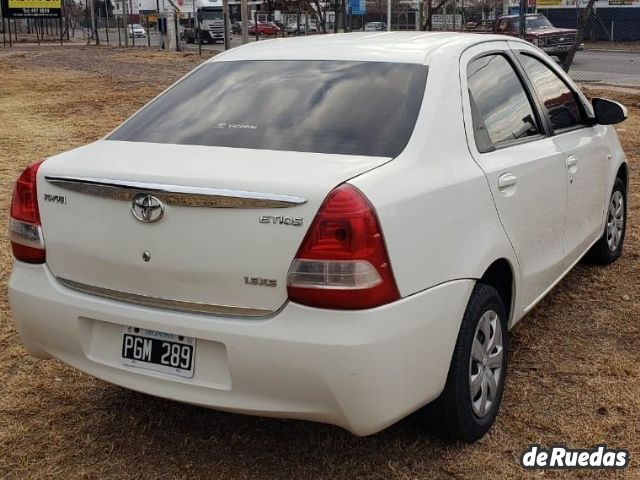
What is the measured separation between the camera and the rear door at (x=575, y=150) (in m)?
4.31

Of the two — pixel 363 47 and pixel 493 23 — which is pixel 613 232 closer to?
pixel 363 47

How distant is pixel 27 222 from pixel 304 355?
4.32ft

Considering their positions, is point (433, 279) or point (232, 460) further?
point (232, 460)

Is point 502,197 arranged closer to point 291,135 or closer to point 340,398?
point 291,135

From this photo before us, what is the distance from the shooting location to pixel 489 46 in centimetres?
395

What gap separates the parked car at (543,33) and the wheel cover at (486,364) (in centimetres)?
2078

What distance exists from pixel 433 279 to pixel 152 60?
26525mm

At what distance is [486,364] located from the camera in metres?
3.38

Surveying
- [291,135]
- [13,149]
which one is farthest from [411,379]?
[13,149]

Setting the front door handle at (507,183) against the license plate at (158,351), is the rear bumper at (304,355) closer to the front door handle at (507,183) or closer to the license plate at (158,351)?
the license plate at (158,351)

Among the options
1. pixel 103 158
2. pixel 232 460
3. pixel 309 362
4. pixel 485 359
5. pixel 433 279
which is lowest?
pixel 232 460

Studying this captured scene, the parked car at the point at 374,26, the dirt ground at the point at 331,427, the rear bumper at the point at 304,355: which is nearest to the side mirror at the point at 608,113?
the dirt ground at the point at 331,427
